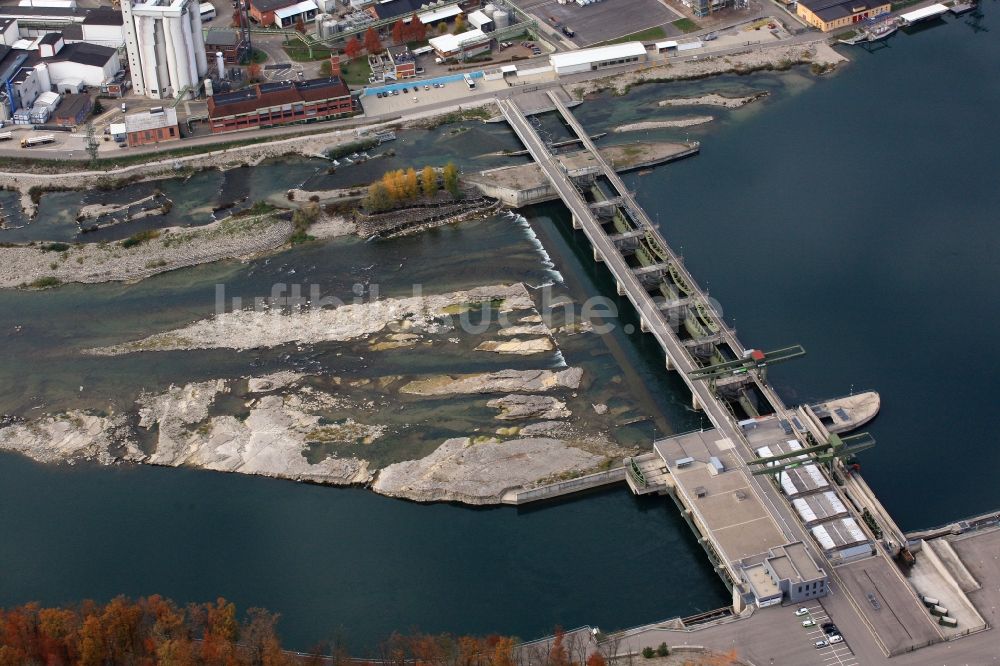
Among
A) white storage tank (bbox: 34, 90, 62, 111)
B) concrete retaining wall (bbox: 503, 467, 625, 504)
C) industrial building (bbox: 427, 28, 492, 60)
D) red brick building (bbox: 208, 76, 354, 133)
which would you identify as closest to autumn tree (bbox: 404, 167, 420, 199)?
red brick building (bbox: 208, 76, 354, 133)

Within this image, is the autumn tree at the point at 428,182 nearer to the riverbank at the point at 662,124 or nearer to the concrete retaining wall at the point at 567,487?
the riverbank at the point at 662,124

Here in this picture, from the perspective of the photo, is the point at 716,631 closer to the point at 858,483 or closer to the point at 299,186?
the point at 858,483

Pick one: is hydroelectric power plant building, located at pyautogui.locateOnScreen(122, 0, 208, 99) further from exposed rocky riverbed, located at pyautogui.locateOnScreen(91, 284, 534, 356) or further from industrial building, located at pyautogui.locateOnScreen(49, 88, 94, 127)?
exposed rocky riverbed, located at pyautogui.locateOnScreen(91, 284, 534, 356)

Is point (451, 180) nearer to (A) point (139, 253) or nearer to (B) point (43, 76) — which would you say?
(A) point (139, 253)

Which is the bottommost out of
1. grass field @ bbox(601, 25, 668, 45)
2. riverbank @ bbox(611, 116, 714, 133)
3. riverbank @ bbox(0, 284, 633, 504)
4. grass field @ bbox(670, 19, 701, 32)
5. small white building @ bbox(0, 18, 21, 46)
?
riverbank @ bbox(0, 284, 633, 504)

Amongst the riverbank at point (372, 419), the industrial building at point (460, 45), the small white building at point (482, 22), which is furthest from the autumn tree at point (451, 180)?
the small white building at point (482, 22)

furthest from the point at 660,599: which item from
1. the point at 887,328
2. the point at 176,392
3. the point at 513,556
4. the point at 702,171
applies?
the point at 702,171
